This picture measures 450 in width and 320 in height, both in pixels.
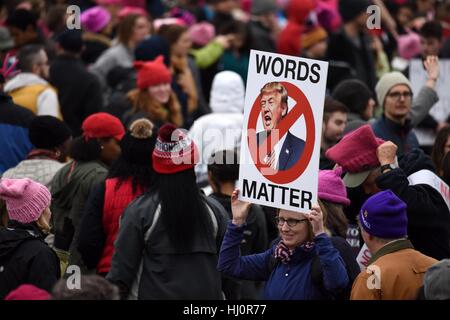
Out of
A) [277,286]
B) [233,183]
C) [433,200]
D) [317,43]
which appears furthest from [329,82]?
[277,286]

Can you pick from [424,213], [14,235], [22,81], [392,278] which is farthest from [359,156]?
[22,81]

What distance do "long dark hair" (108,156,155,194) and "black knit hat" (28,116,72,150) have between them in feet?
3.99

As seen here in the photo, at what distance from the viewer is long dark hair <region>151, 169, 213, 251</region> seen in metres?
7.33

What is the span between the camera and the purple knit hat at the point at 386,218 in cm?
661

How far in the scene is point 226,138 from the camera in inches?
418

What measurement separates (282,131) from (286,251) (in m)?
0.69

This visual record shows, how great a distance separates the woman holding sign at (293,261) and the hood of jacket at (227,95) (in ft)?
13.7

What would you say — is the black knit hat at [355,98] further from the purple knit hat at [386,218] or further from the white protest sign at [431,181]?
the purple knit hat at [386,218]

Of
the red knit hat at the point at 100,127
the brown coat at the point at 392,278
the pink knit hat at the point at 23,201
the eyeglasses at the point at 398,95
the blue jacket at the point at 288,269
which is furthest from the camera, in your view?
the eyeglasses at the point at 398,95

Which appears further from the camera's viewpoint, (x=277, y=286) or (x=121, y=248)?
(x=121, y=248)

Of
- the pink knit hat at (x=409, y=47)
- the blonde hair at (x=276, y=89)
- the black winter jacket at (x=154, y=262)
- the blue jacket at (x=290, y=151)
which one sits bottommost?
the black winter jacket at (x=154, y=262)

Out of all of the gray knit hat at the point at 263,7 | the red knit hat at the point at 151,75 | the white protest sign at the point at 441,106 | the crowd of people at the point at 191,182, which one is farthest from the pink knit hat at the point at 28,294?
the gray knit hat at the point at 263,7
